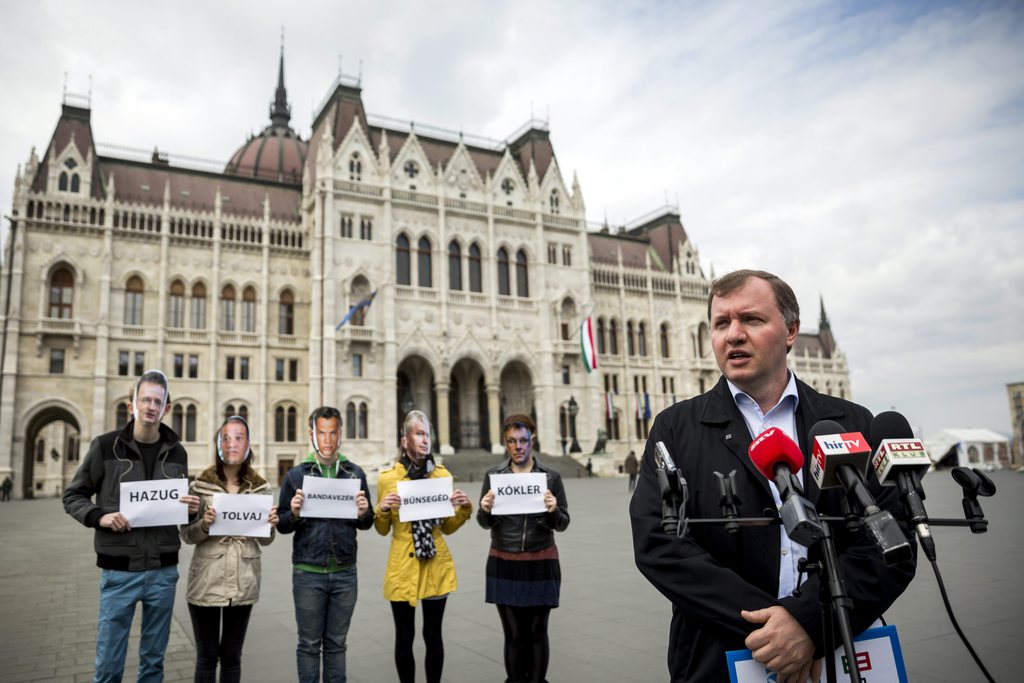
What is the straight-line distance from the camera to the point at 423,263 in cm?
3984

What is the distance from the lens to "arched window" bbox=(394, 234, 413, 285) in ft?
127

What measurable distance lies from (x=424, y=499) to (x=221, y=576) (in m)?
1.46

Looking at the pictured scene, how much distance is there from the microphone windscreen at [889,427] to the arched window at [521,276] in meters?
40.2

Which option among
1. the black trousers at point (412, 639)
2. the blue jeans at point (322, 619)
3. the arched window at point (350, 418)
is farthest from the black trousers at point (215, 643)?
the arched window at point (350, 418)

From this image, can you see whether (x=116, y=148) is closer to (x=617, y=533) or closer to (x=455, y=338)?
(x=455, y=338)

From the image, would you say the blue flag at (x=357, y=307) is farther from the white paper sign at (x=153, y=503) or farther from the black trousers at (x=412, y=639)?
the black trousers at (x=412, y=639)

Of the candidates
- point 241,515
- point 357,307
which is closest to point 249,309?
point 357,307

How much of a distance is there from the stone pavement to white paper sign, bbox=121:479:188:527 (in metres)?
1.92

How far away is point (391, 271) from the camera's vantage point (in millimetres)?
37656

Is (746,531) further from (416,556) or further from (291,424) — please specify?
(291,424)

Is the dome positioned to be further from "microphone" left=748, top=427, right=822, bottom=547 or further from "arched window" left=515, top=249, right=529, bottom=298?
"microphone" left=748, top=427, right=822, bottom=547

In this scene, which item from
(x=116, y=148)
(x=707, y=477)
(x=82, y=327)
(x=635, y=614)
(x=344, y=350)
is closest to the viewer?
(x=707, y=477)

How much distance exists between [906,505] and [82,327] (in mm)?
38119

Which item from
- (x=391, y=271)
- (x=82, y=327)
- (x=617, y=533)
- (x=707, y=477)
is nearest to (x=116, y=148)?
(x=82, y=327)
